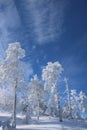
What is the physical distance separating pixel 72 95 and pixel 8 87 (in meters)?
39.7

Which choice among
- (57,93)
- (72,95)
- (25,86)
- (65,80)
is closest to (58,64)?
(57,93)

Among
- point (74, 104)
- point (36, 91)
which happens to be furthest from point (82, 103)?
point (36, 91)

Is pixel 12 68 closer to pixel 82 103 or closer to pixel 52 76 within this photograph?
pixel 52 76

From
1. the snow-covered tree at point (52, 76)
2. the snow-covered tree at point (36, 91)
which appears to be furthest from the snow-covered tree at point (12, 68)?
the snow-covered tree at point (36, 91)

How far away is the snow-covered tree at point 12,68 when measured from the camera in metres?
35.2

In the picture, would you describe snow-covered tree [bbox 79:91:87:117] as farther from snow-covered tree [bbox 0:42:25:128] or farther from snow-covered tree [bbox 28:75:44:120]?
snow-covered tree [bbox 0:42:25:128]

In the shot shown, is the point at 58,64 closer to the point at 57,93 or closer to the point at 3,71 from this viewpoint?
the point at 57,93

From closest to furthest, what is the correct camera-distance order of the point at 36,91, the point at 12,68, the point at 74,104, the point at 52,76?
the point at 12,68 < the point at 52,76 < the point at 36,91 < the point at 74,104

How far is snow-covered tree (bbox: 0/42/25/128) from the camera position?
35.2 m

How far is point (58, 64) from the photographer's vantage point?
48.3 metres

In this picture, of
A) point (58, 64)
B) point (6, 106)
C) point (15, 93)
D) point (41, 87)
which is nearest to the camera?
point (15, 93)

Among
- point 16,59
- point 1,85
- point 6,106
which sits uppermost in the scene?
point 16,59

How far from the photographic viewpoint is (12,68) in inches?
1400

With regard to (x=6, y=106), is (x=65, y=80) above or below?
above
